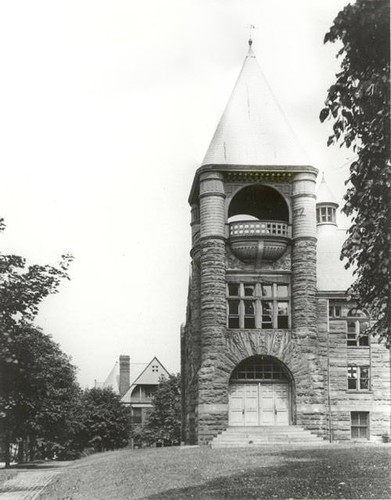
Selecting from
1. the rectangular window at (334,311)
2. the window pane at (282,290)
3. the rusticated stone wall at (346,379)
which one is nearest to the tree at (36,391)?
the window pane at (282,290)

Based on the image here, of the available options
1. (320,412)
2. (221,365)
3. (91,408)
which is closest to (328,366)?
(320,412)

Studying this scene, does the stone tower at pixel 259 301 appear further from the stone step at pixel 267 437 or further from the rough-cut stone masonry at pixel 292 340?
the stone step at pixel 267 437

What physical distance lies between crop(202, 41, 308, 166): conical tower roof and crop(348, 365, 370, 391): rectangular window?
452 inches

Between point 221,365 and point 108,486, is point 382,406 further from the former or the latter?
point 108,486

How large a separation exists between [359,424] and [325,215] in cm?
1413

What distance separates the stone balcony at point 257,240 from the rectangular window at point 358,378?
760 cm

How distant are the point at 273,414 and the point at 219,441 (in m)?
4.06

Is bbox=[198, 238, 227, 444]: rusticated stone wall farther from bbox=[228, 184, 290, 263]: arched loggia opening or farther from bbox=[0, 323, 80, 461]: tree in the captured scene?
bbox=[0, 323, 80, 461]: tree

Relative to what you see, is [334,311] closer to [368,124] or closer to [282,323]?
[282,323]

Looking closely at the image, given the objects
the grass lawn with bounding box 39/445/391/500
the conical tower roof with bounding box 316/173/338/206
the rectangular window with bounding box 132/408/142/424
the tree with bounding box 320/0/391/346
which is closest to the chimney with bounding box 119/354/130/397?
the rectangular window with bounding box 132/408/142/424

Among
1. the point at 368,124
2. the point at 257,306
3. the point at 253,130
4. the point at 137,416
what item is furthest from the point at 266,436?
the point at 137,416

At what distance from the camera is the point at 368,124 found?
16.9 metres

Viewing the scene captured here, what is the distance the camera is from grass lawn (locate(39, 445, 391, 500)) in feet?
56.6

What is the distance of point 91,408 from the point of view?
80312 mm
